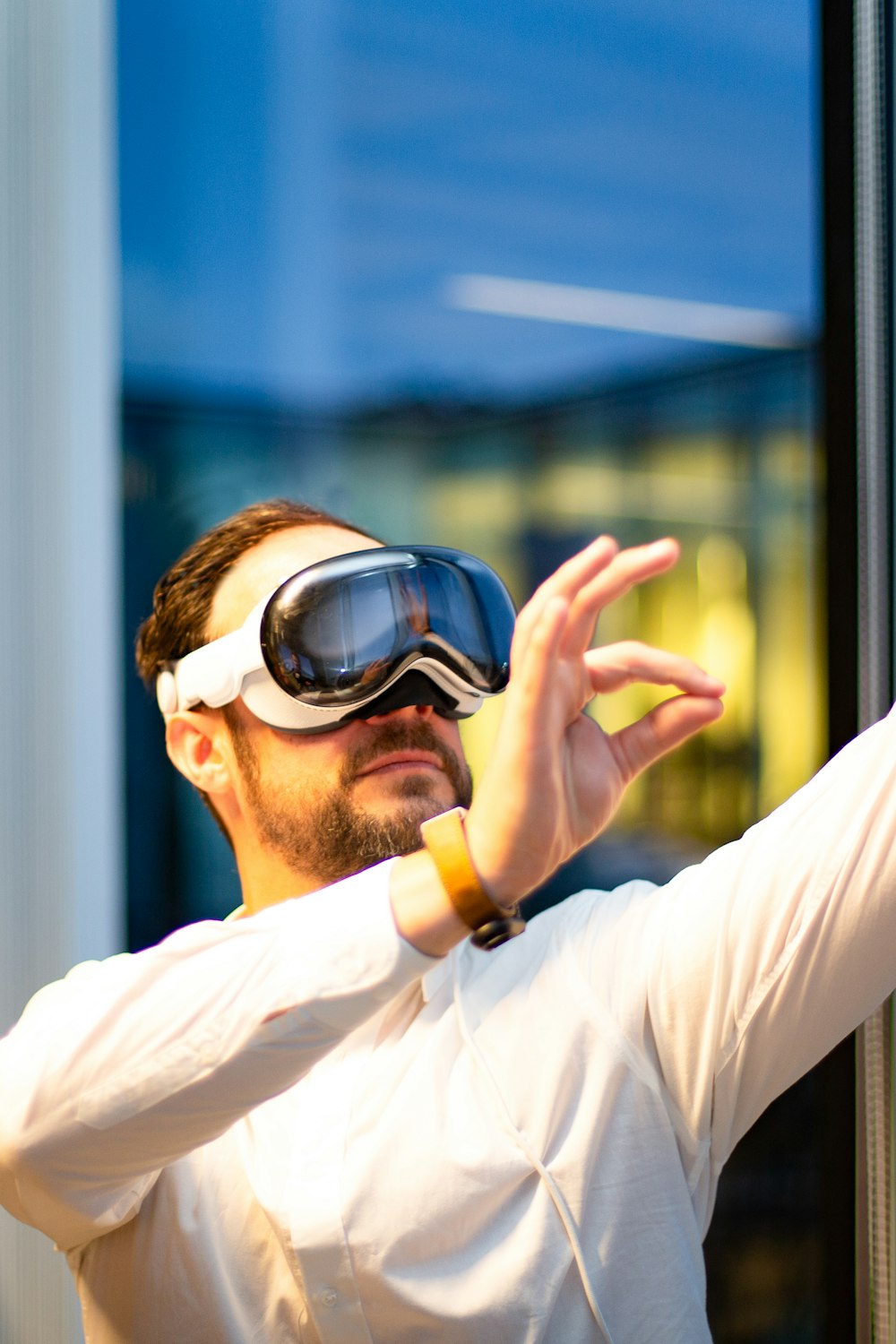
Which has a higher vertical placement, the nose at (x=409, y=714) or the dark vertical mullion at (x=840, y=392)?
the dark vertical mullion at (x=840, y=392)

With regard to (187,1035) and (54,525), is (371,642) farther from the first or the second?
(54,525)

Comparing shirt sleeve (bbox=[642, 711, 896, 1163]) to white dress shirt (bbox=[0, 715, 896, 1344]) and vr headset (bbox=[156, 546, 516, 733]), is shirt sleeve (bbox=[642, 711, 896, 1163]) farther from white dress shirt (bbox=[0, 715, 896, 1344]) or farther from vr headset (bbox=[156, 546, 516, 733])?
vr headset (bbox=[156, 546, 516, 733])

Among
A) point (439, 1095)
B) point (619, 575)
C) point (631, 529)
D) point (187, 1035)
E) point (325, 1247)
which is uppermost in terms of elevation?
point (631, 529)

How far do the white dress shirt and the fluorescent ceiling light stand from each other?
4.30 ft

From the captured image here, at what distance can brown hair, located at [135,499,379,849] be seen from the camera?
4.72 feet

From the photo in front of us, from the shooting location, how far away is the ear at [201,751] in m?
1.42

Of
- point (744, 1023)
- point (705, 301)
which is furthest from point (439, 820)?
point (705, 301)

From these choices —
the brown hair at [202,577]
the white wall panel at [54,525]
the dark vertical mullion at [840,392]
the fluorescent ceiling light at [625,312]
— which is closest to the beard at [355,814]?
the brown hair at [202,577]

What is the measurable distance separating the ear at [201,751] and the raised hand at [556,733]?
2.01ft

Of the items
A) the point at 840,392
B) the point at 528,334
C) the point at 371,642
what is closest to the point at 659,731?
the point at 371,642

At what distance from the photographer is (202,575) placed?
1.46 m

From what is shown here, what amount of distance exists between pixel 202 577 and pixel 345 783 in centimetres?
33

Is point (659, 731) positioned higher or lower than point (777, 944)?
higher

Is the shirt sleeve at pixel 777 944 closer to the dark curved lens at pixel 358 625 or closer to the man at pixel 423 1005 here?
the man at pixel 423 1005
